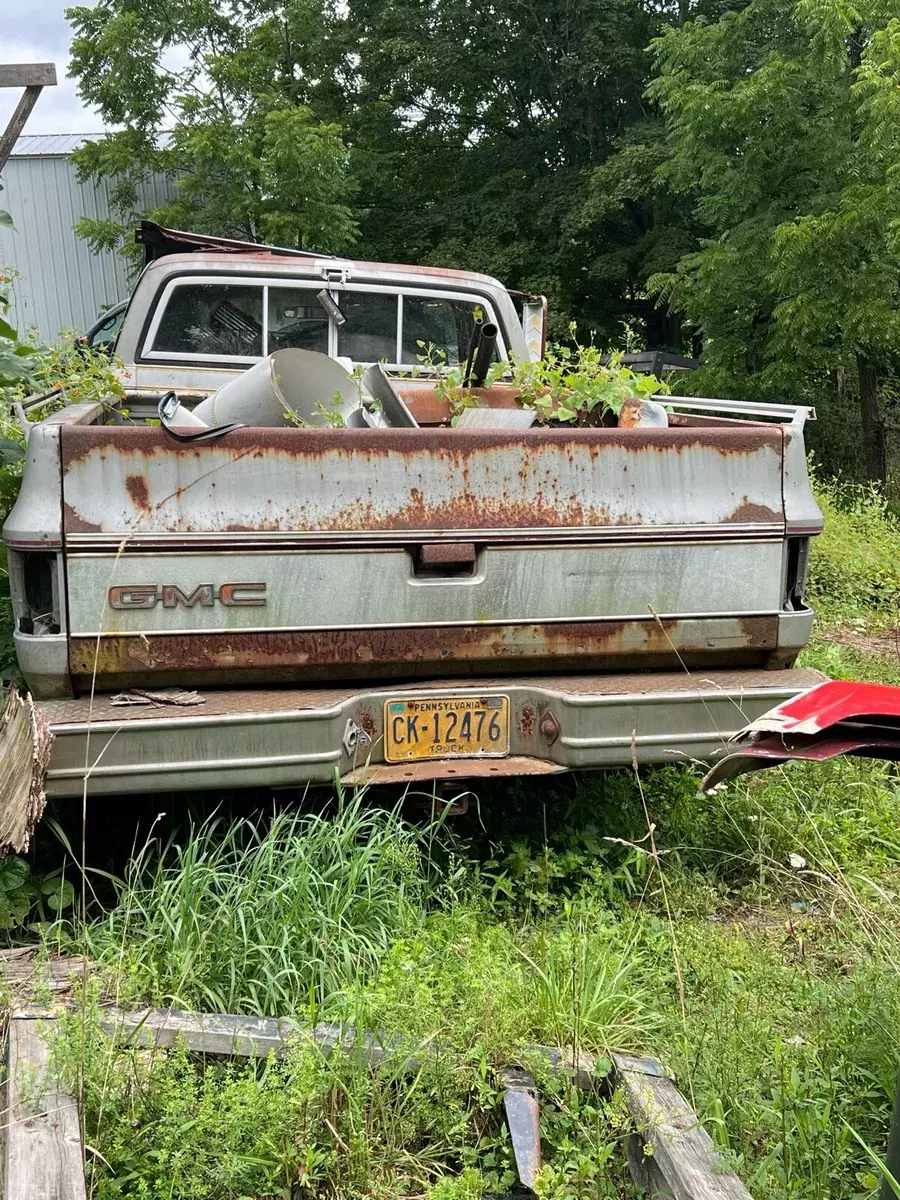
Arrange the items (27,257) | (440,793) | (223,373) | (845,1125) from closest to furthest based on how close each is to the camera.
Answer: (845,1125) < (440,793) < (223,373) < (27,257)

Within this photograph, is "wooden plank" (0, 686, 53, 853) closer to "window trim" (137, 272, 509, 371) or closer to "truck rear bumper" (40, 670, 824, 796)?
"truck rear bumper" (40, 670, 824, 796)

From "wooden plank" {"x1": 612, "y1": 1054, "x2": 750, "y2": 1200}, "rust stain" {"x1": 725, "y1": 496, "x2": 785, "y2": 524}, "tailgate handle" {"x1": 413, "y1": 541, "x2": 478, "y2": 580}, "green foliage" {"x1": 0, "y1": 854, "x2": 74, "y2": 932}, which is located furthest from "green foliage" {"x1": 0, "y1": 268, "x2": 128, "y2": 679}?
"wooden plank" {"x1": 612, "y1": 1054, "x2": 750, "y2": 1200}

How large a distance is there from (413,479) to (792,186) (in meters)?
11.3

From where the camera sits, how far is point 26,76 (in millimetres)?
4078

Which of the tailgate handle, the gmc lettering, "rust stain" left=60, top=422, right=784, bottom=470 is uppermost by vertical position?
"rust stain" left=60, top=422, right=784, bottom=470

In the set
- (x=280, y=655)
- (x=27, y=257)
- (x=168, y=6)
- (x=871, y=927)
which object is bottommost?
(x=871, y=927)

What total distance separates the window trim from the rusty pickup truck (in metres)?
1.80

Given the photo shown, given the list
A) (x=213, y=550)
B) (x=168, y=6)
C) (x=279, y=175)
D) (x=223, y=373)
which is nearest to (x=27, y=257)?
→ (x=168, y=6)

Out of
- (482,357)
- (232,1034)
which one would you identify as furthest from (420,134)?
(232,1034)

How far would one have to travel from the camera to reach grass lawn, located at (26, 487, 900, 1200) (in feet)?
6.82

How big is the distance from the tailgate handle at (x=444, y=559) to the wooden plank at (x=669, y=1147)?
1.42 meters

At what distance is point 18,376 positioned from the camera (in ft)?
12.4

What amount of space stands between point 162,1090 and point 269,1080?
0.69 ft

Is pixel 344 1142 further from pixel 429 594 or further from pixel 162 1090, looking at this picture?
pixel 429 594
